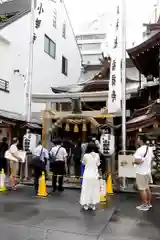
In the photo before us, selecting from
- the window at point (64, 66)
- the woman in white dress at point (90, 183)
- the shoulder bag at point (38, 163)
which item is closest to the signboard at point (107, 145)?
the shoulder bag at point (38, 163)

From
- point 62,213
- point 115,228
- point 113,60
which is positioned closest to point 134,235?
point 115,228

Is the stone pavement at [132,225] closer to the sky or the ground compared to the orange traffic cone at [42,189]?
closer to the ground

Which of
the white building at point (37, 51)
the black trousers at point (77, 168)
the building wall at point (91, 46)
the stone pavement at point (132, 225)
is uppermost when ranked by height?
the building wall at point (91, 46)

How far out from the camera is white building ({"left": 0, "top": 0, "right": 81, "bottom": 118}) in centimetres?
1692

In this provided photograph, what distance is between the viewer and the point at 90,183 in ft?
25.7

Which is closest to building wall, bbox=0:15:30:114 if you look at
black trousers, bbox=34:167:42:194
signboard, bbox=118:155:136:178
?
black trousers, bbox=34:167:42:194

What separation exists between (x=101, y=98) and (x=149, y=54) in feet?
12.9

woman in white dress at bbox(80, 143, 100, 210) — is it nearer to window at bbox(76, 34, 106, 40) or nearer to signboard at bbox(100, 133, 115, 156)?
signboard at bbox(100, 133, 115, 156)

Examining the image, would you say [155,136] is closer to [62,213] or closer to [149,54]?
[149,54]

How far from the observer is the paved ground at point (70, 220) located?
561 cm

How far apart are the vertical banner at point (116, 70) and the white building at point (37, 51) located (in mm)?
3807

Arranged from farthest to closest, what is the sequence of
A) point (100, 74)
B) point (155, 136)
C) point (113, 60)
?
point (100, 74) < point (155, 136) < point (113, 60)

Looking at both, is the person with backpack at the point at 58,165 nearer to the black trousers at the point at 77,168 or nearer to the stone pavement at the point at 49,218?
the stone pavement at the point at 49,218

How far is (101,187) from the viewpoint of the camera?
29.4ft
